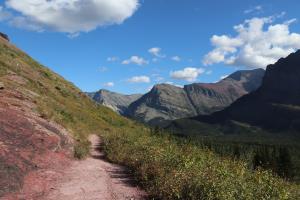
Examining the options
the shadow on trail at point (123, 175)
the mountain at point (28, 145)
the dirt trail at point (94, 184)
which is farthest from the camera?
the shadow on trail at point (123, 175)

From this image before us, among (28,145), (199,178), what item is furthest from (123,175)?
(199,178)

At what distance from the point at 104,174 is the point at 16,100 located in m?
11.0

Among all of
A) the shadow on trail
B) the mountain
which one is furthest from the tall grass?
the mountain

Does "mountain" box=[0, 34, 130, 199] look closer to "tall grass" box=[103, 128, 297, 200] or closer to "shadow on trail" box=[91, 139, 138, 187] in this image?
"shadow on trail" box=[91, 139, 138, 187]

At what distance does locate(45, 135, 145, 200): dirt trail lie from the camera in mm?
15852

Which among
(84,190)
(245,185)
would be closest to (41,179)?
(84,190)

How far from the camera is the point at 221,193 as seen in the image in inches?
483

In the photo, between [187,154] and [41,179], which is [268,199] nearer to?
[187,154]

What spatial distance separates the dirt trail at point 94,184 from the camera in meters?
15.9

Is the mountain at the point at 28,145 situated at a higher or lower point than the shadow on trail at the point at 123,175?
higher

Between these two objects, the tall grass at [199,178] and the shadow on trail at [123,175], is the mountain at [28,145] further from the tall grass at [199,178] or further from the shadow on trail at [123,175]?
the tall grass at [199,178]

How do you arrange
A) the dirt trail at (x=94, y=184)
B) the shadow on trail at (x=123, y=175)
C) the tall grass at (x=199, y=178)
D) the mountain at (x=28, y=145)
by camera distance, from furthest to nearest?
the shadow on trail at (x=123, y=175), the mountain at (x=28, y=145), the dirt trail at (x=94, y=184), the tall grass at (x=199, y=178)

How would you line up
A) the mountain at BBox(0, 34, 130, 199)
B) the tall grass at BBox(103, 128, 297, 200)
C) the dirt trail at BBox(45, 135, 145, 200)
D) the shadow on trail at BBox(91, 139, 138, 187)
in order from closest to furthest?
the tall grass at BBox(103, 128, 297, 200) < the dirt trail at BBox(45, 135, 145, 200) < the mountain at BBox(0, 34, 130, 199) < the shadow on trail at BBox(91, 139, 138, 187)

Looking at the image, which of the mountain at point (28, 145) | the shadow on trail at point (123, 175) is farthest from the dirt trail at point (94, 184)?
the mountain at point (28, 145)
